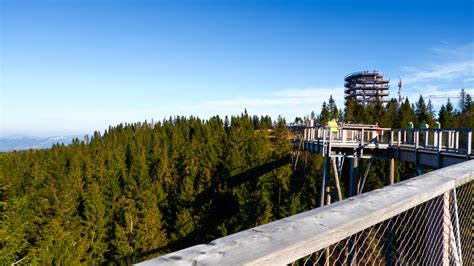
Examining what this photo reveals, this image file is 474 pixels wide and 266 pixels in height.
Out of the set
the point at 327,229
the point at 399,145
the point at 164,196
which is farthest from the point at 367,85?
the point at 327,229

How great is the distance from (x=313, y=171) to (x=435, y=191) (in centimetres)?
3329

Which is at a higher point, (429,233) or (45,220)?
(429,233)

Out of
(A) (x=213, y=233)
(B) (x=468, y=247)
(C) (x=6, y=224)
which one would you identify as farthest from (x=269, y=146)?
(B) (x=468, y=247)

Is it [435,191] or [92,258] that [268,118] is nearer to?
[92,258]

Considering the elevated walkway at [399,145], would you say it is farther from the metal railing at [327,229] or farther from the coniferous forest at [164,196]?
the coniferous forest at [164,196]

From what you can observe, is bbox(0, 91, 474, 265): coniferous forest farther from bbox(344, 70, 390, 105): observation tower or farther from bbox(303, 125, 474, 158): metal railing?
bbox(344, 70, 390, 105): observation tower

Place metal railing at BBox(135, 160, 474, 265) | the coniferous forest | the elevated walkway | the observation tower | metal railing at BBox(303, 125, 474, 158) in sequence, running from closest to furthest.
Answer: metal railing at BBox(135, 160, 474, 265) < the elevated walkway < metal railing at BBox(303, 125, 474, 158) < the coniferous forest < the observation tower

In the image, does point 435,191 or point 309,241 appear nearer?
point 309,241

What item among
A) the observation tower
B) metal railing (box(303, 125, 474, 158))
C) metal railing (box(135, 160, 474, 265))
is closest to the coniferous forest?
metal railing (box(303, 125, 474, 158))

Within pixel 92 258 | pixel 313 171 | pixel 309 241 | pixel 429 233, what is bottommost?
pixel 92 258

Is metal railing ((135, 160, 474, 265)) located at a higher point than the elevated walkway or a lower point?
higher

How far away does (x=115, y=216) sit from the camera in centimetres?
3409

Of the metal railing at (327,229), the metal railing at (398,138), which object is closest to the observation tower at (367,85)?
the metal railing at (398,138)

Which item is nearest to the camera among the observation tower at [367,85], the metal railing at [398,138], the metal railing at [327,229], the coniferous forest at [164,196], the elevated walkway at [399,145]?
the metal railing at [327,229]
